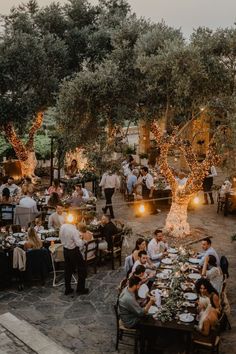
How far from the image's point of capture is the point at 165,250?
9773 millimetres

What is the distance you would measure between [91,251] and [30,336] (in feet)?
9.94

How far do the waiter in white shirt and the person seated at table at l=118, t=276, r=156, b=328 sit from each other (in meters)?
2.14

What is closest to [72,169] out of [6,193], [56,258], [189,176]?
[6,193]

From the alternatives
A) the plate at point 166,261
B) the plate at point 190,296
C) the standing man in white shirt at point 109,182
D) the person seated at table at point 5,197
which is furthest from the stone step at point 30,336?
the standing man in white shirt at point 109,182

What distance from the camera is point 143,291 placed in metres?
7.85

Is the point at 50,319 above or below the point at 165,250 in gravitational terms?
below

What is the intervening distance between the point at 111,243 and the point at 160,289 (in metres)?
2.87

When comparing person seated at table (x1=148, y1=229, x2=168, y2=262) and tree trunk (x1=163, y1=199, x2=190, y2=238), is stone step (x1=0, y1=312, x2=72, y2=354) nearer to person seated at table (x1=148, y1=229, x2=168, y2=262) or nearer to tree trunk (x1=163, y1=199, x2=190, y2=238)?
person seated at table (x1=148, y1=229, x2=168, y2=262)

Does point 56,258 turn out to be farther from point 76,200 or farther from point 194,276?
point 76,200

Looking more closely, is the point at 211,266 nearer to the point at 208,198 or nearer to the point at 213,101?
the point at 213,101

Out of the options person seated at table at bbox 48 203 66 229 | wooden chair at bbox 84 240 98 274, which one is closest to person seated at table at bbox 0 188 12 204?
person seated at table at bbox 48 203 66 229

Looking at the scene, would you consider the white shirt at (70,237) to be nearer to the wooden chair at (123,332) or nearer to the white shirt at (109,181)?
the wooden chair at (123,332)

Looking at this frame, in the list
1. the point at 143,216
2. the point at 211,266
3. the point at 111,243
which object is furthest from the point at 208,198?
the point at 211,266

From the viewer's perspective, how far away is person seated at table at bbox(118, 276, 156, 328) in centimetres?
699
